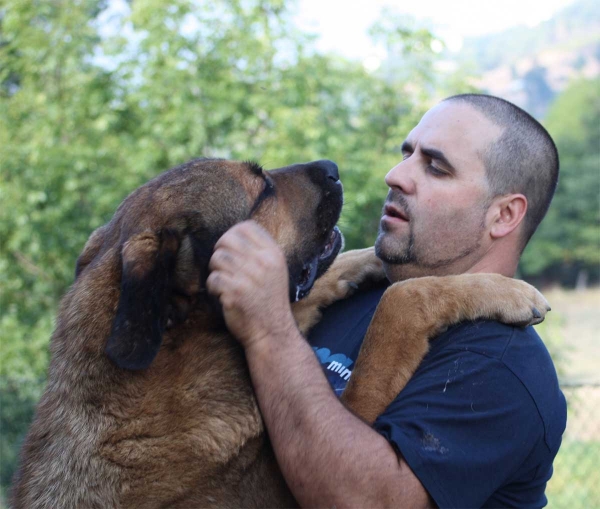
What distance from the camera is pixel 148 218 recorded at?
8.93ft

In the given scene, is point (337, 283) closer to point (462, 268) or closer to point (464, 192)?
point (462, 268)

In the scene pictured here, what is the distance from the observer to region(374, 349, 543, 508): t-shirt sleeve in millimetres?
2150

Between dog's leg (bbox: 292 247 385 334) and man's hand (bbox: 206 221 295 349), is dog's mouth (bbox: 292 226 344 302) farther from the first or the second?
man's hand (bbox: 206 221 295 349)

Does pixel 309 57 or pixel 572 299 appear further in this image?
pixel 572 299

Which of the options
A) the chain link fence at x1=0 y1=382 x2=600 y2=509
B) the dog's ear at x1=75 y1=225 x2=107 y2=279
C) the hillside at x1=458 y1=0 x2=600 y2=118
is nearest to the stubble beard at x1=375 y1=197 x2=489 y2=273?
the dog's ear at x1=75 y1=225 x2=107 y2=279

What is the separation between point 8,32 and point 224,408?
29.2ft

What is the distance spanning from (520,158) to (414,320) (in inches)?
38.4

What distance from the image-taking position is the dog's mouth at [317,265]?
3049 mm

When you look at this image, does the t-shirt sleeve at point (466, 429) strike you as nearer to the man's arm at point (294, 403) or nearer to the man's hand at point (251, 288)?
the man's arm at point (294, 403)

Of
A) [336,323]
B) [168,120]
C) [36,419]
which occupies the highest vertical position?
[336,323]

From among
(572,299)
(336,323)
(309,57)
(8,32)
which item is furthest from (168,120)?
(572,299)

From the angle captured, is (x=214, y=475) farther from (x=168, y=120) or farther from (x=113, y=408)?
(x=168, y=120)

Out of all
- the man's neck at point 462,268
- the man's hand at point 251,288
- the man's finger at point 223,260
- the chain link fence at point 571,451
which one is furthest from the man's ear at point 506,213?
the chain link fence at point 571,451

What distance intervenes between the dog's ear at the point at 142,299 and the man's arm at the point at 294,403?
0.69 ft
